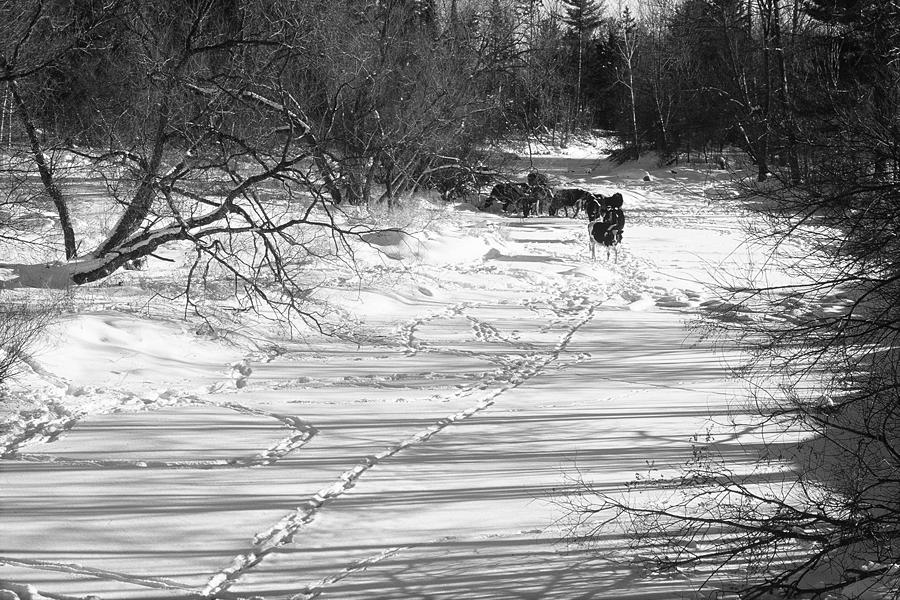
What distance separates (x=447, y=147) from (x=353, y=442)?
1918 centimetres

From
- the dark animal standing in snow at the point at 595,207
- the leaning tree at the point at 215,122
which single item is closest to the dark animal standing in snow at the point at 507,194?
the leaning tree at the point at 215,122

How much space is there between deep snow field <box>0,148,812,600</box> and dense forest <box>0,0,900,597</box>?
2.59 ft

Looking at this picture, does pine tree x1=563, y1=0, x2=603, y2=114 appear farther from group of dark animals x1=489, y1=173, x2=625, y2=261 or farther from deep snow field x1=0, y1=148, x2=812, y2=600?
deep snow field x1=0, y1=148, x2=812, y2=600

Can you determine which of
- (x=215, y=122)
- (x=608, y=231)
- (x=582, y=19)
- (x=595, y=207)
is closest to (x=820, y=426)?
(x=215, y=122)

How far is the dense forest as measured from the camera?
4941 millimetres

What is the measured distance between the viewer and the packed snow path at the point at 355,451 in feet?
16.9

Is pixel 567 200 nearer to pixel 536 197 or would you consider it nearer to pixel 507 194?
pixel 536 197

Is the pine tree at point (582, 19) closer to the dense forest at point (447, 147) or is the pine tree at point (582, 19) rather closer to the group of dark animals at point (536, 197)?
the dense forest at point (447, 147)

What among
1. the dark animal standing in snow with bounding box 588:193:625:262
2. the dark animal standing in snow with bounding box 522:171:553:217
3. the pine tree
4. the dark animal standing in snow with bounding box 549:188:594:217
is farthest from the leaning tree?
the pine tree

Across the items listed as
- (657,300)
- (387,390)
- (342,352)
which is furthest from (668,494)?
(657,300)

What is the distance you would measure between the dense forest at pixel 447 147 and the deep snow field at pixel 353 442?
31.1 inches

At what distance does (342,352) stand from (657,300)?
Answer: 22.3 ft

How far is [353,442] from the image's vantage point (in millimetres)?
7773

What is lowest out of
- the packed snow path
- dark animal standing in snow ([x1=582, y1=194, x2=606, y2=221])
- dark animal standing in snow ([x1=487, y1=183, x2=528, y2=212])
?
the packed snow path
